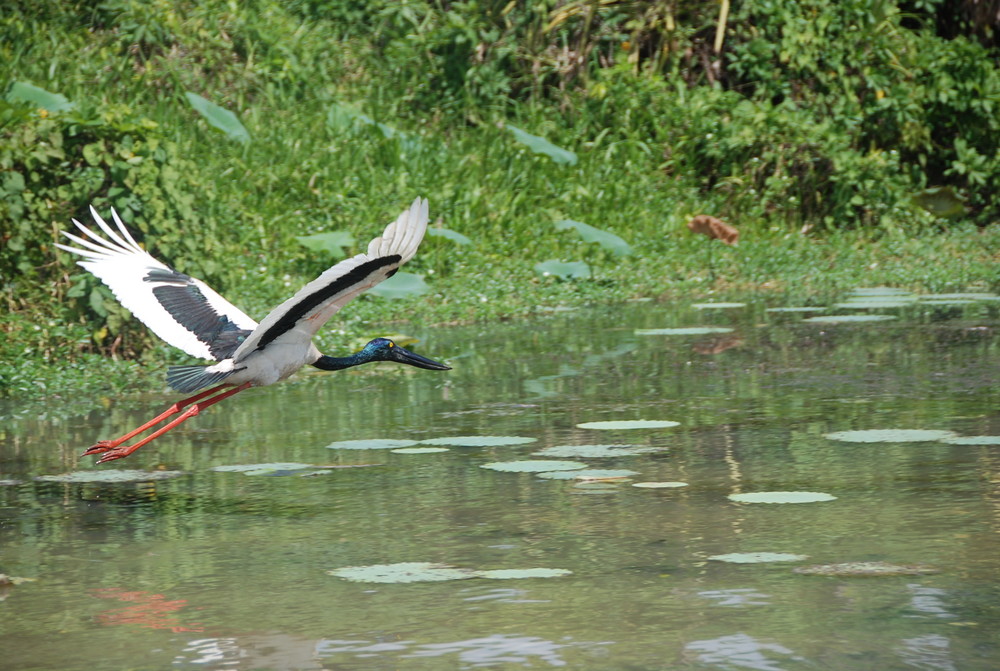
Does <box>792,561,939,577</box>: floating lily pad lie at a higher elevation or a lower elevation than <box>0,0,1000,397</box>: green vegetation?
lower

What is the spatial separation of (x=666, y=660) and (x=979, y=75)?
12.5 m

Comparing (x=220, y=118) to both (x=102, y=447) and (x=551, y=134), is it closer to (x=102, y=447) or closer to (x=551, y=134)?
(x=551, y=134)

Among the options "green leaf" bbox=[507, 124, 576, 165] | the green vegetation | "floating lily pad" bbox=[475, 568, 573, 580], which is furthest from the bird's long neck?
"green leaf" bbox=[507, 124, 576, 165]

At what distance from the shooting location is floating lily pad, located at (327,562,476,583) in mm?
4641

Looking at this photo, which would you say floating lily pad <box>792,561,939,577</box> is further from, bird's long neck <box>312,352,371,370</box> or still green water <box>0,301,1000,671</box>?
bird's long neck <box>312,352,371,370</box>

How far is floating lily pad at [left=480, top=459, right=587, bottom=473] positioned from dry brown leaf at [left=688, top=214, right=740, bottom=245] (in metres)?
7.40

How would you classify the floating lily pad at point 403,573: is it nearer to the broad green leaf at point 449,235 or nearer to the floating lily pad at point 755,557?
the floating lily pad at point 755,557

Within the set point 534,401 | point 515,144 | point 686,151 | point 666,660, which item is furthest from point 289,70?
point 666,660

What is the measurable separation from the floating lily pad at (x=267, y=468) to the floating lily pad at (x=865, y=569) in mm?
2314

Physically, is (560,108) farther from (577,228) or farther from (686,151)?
(577,228)

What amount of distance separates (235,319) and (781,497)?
2.37m

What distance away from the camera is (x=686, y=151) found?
14797 mm

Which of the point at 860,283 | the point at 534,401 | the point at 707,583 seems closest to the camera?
the point at 707,583

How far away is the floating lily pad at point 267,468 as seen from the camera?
20.6ft
